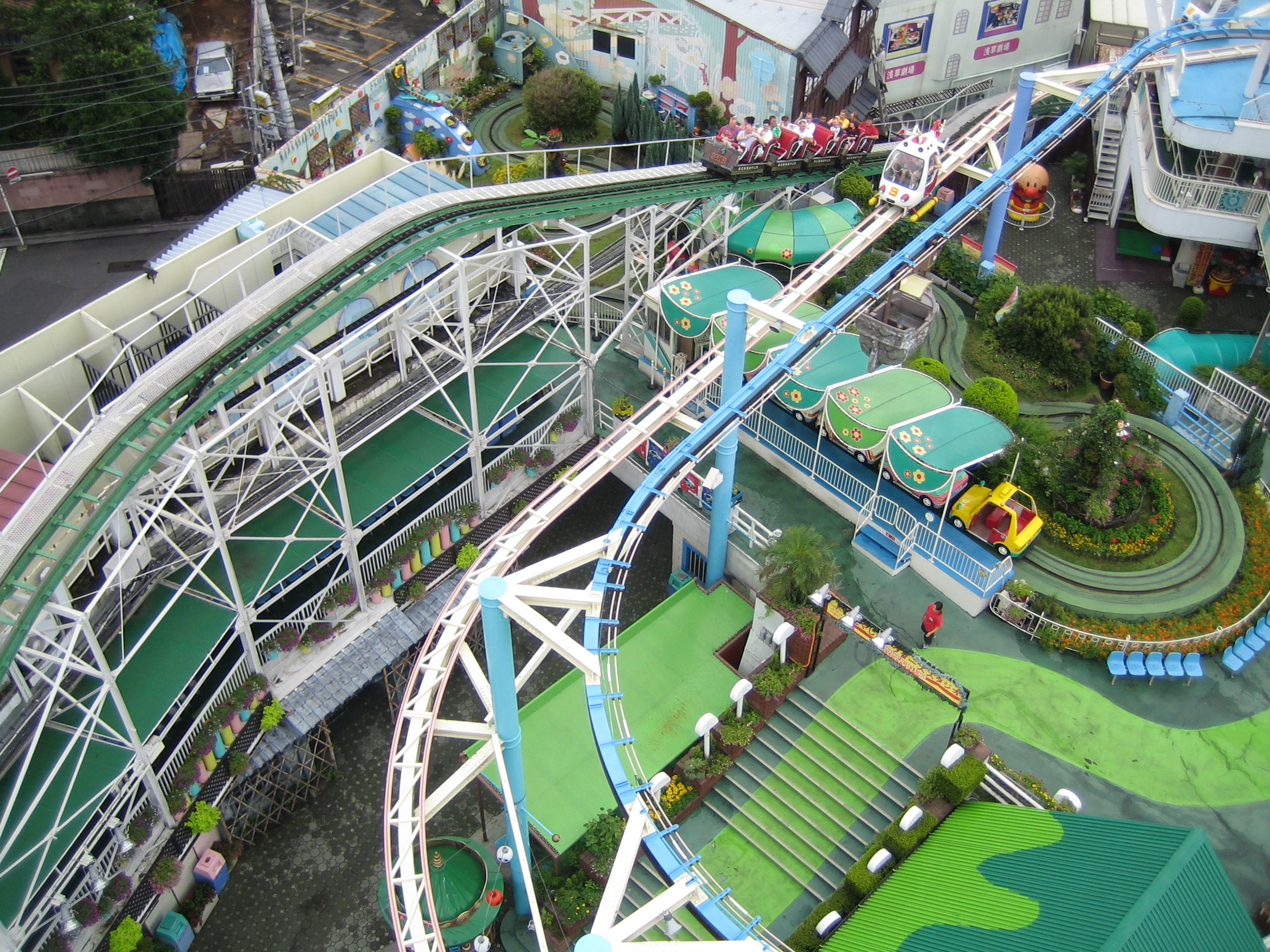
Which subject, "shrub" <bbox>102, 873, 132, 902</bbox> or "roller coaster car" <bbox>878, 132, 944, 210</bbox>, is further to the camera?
"roller coaster car" <bbox>878, 132, 944, 210</bbox>

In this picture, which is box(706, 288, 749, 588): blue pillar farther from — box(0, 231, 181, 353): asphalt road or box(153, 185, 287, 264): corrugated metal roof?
box(0, 231, 181, 353): asphalt road

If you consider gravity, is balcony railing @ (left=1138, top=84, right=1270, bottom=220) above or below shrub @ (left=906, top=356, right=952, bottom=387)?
above

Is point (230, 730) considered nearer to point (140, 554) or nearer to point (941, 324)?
point (140, 554)

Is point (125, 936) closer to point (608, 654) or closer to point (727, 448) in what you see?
point (608, 654)

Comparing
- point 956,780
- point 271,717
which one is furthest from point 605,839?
point 271,717

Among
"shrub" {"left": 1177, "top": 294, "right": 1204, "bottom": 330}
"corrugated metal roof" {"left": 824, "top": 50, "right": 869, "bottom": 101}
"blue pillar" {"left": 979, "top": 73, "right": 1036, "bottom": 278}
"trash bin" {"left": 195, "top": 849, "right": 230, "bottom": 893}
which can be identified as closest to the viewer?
"trash bin" {"left": 195, "top": 849, "right": 230, "bottom": 893}

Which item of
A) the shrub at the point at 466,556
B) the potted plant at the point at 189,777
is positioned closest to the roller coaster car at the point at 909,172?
the shrub at the point at 466,556

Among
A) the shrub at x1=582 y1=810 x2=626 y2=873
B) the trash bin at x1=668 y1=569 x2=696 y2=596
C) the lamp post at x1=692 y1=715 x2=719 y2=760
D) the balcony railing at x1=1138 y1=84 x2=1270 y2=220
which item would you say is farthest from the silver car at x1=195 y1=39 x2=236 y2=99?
the shrub at x1=582 y1=810 x2=626 y2=873
